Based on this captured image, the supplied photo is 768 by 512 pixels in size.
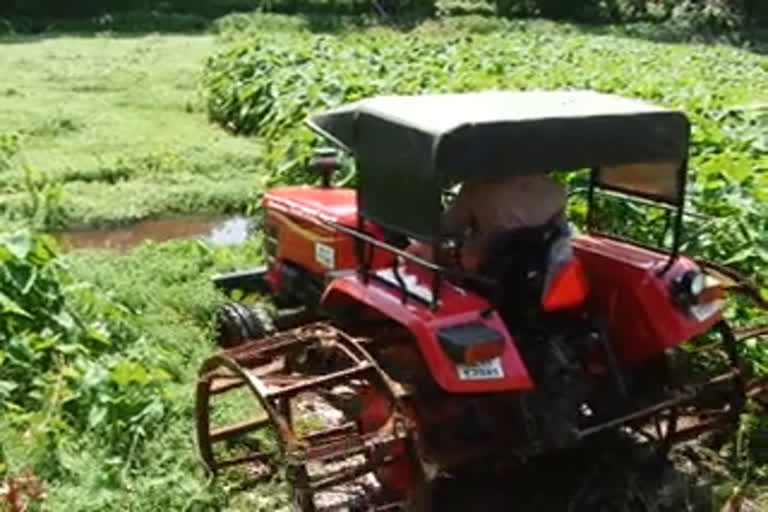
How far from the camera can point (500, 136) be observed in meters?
5.01

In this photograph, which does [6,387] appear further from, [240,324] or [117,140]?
[117,140]

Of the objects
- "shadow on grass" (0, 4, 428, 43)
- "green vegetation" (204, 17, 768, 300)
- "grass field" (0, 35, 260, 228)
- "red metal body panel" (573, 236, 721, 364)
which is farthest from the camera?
"shadow on grass" (0, 4, 428, 43)

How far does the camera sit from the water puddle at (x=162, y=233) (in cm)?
1135

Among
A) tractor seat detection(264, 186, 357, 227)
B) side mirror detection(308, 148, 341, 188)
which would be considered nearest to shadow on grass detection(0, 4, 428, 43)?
side mirror detection(308, 148, 341, 188)

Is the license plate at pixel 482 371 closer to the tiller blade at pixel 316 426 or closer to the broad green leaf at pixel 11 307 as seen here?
the tiller blade at pixel 316 426

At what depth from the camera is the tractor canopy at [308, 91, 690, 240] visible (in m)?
4.97

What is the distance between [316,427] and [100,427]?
1238mm

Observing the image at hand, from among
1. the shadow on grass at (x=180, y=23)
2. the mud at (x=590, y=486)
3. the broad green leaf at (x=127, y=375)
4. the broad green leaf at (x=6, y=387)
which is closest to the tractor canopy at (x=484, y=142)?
the mud at (x=590, y=486)

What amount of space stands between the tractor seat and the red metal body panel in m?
1.72

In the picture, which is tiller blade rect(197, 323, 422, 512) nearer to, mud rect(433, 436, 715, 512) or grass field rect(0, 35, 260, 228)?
mud rect(433, 436, 715, 512)

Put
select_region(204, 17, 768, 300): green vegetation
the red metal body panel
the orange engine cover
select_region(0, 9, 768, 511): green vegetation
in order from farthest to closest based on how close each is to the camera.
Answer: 1. select_region(204, 17, 768, 300): green vegetation
2. the orange engine cover
3. select_region(0, 9, 768, 511): green vegetation
4. the red metal body panel

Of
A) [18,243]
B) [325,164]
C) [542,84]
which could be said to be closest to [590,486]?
[325,164]

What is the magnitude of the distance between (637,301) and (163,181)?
8612 mm

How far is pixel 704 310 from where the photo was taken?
5.73m
